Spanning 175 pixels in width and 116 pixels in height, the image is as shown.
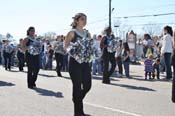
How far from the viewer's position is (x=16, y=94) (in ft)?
36.6

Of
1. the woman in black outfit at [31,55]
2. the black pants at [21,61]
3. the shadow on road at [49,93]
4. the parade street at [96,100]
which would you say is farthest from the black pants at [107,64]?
the black pants at [21,61]

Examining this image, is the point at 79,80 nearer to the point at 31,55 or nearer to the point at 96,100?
the point at 96,100

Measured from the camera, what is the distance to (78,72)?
7.72m

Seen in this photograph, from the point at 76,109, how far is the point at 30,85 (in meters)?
5.02

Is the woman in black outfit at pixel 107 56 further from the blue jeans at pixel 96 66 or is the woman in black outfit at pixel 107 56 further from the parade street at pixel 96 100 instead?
the blue jeans at pixel 96 66

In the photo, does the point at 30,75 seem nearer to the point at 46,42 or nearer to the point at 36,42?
the point at 36,42

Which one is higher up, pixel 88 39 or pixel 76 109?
pixel 88 39

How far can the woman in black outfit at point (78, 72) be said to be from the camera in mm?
7746

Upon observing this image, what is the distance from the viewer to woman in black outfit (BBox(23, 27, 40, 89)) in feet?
41.0

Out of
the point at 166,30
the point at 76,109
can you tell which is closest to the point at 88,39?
the point at 76,109

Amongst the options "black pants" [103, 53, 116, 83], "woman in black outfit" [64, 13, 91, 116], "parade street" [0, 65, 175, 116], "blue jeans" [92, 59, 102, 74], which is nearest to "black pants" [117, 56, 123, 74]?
"blue jeans" [92, 59, 102, 74]

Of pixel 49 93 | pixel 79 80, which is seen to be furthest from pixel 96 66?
pixel 79 80

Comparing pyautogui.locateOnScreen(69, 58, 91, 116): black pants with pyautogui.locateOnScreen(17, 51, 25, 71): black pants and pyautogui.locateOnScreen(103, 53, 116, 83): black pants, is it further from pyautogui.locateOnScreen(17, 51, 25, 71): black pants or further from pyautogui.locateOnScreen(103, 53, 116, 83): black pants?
pyautogui.locateOnScreen(17, 51, 25, 71): black pants

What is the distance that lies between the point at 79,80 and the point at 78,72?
0.15 metres
